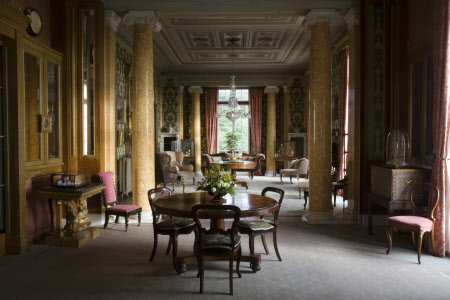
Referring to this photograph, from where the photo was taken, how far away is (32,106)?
5000 mm

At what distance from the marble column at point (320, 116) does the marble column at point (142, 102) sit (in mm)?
2860

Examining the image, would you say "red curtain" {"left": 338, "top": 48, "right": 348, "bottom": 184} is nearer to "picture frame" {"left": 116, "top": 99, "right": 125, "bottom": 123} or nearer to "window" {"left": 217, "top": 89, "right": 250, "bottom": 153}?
"picture frame" {"left": 116, "top": 99, "right": 125, "bottom": 123}

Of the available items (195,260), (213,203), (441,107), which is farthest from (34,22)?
(441,107)

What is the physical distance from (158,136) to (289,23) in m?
6.60

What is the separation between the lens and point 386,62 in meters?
6.04

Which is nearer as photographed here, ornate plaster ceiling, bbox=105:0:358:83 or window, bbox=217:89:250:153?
ornate plaster ceiling, bbox=105:0:358:83

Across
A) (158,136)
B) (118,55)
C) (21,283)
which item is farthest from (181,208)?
(158,136)

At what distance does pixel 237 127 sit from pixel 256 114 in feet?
3.46

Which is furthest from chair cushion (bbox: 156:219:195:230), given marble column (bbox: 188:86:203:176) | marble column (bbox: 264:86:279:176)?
marble column (bbox: 264:86:279:176)

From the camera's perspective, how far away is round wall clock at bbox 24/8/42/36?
5014 millimetres

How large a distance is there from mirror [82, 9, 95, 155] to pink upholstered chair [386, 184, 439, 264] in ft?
15.9

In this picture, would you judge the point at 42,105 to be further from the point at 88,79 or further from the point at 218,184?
the point at 218,184

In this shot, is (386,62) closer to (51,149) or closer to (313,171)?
(313,171)

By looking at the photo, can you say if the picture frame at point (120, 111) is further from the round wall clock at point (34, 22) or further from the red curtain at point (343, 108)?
the red curtain at point (343, 108)
